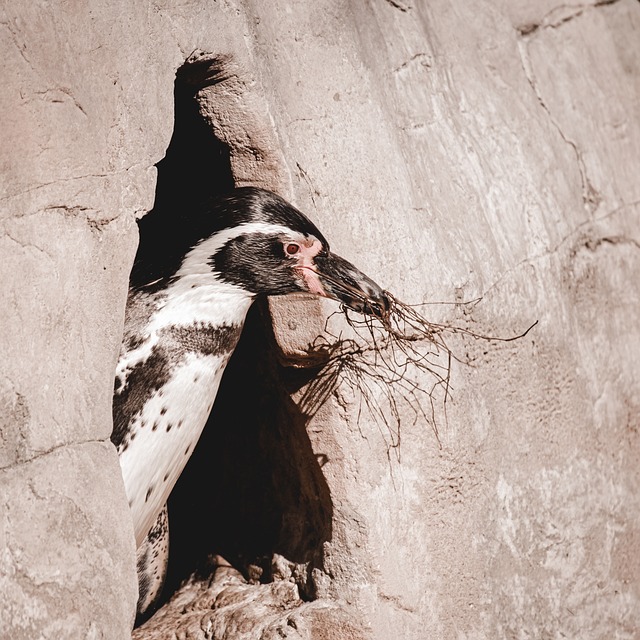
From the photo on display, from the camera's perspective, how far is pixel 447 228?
284cm

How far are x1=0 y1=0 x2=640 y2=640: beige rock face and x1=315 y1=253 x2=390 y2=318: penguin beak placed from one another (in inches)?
4.4

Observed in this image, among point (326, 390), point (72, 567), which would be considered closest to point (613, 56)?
point (326, 390)

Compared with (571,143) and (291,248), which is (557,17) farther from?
(291,248)

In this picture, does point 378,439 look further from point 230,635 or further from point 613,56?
point 613,56

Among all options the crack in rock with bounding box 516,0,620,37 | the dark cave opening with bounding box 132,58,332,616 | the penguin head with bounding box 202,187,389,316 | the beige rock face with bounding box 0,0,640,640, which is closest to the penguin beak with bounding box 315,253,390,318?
the penguin head with bounding box 202,187,389,316

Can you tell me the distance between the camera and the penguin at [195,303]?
2.41 meters

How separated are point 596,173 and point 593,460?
962mm

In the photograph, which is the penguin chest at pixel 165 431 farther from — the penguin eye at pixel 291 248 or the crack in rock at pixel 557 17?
the crack in rock at pixel 557 17

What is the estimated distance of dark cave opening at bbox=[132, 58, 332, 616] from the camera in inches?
101

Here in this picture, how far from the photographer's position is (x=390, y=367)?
2.60 meters

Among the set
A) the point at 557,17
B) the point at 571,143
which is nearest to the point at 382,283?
the point at 571,143

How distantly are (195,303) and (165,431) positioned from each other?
31 cm

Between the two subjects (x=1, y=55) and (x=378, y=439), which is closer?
(x=1, y=55)

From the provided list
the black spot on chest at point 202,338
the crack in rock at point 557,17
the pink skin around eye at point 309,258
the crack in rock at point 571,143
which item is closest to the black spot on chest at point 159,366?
the black spot on chest at point 202,338
